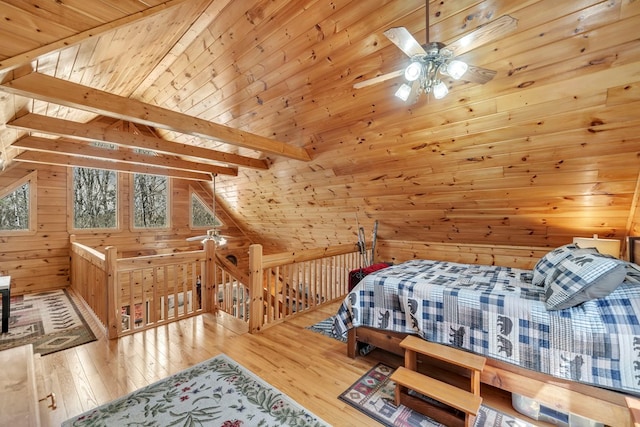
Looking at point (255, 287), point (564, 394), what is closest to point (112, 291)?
point (255, 287)

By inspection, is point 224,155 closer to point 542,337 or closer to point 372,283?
point 372,283

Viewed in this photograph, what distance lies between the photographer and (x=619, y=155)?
2.39 m

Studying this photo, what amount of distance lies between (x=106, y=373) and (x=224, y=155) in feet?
10.4

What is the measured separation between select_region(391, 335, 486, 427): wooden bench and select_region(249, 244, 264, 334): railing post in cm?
176

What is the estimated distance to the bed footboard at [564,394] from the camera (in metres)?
1.63

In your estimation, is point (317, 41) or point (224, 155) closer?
point (317, 41)

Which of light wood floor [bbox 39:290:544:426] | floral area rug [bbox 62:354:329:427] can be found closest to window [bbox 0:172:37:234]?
light wood floor [bbox 39:290:544:426]

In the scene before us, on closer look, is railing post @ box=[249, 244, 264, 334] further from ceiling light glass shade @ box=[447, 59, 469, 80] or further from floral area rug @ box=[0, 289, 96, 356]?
ceiling light glass shade @ box=[447, 59, 469, 80]

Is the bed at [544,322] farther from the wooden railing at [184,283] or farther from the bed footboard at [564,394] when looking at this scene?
the wooden railing at [184,283]

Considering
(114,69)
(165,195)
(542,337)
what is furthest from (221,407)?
(165,195)

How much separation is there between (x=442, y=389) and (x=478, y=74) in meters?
2.04

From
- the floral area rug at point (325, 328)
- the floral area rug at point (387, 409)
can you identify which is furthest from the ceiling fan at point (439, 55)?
the floral area rug at point (325, 328)

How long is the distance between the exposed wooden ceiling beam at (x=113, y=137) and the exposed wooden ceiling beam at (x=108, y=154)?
0.50 m

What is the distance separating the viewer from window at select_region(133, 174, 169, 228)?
6.25 m
